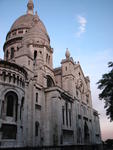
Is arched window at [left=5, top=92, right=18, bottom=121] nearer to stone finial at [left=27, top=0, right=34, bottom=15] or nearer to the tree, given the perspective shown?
the tree

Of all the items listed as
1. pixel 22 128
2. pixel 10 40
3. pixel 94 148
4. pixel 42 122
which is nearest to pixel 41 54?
pixel 10 40

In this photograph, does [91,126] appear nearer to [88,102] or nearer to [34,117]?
[88,102]

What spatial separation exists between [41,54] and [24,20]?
18.9 meters

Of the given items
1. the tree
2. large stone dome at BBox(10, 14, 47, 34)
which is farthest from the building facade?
the tree

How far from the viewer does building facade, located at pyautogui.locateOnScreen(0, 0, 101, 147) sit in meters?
23.9

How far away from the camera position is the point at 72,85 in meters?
39.3

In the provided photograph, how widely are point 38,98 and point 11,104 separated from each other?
6.39 m

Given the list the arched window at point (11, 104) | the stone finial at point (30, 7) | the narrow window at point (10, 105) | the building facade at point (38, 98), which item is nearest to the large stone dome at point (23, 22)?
the building facade at point (38, 98)

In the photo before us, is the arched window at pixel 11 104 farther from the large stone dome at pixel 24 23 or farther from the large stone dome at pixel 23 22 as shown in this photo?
the large stone dome at pixel 23 22

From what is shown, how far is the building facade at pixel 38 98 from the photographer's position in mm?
23905

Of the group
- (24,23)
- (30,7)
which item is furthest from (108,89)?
(30,7)

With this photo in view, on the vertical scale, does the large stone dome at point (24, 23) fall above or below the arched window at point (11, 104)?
above

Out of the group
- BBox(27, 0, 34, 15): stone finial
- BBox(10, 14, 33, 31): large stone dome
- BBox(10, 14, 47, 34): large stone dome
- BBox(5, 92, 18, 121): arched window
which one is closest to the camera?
BBox(5, 92, 18, 121): arched window

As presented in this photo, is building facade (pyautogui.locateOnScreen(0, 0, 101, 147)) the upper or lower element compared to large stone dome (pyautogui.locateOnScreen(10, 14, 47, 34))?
lower
